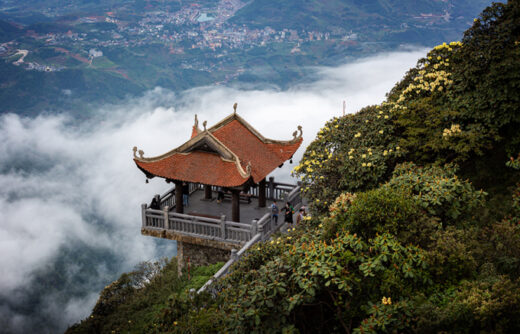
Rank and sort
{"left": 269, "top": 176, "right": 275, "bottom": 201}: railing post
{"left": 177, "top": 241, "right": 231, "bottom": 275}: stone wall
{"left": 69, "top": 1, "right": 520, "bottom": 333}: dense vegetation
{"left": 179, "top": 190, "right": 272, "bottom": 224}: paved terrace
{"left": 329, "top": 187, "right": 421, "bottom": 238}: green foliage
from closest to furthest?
1. {"left": 69, "top": 1, "right": 520, "bottom": 333}: dense vegetation
2. {"left": 329, "top": 187, "right": 421, "bottom": 238}: green foliage
3. {"left": 177, "top": 241, "right": 231, "bottom": 275}: stone wall
4. {"left": 179, "top": 190, "right": 272, "bottom": 224}: paved terrace
5. {"left": 269, "top": 176, "right": 275, "bottom": 201}: railing post

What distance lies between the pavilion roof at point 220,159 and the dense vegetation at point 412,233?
3.46 meters

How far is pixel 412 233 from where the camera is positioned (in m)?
11.0

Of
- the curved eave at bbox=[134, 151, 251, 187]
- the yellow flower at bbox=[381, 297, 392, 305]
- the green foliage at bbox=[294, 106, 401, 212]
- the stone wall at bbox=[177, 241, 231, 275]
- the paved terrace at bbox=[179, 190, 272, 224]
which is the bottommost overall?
the stone wall at bbox=[177, 241, 231, 275]

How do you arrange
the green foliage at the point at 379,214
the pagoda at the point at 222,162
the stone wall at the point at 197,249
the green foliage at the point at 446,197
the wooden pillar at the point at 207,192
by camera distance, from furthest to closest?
the wooden pillar at the point at 207,192
the stone wall at the point at 197,249
the pagoda at the point at 222,162
the green foliage at the point at 446,197
the green foliage at the point at 379,214

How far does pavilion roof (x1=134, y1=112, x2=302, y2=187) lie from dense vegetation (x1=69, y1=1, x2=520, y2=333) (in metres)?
3.46

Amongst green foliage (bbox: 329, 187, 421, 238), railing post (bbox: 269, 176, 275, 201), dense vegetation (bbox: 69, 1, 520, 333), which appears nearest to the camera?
dense vegetation (bbox: 69, 1, 520, 333)

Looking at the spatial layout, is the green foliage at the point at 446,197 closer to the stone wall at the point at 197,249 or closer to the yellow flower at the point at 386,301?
the yellow flower at the point at 386,301

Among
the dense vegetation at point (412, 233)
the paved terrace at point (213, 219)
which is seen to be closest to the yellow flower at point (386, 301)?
the dense vegetation at point (412, 233)

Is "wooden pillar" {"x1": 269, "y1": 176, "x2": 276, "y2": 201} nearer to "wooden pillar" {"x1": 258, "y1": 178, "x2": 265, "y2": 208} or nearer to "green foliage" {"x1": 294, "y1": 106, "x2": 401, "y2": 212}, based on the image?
"wooden pillar" {"x1": 258, "y1": 178, "x2": 265, "y2": 208}

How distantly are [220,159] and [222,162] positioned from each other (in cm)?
20

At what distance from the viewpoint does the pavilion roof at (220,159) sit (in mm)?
20531

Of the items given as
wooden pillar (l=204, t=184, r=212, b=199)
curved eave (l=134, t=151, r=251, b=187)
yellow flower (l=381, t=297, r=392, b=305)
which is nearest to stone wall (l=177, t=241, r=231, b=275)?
wooden pillar (l=204, t=184, r=212, b=199)

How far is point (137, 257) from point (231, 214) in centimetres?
12616

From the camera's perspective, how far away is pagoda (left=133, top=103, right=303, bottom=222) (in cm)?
2050
